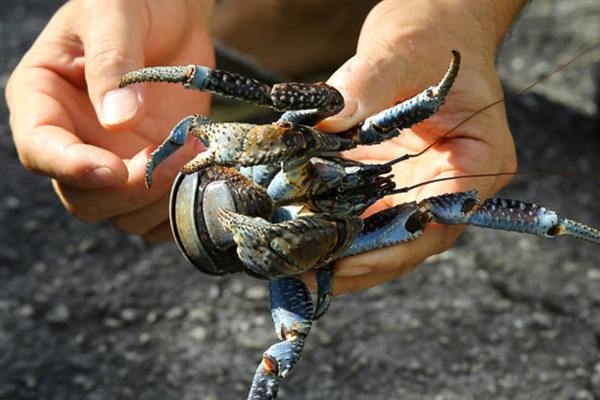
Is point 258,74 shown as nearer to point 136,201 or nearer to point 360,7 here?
point 360,7

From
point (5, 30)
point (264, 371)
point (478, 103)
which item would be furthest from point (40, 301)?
point (5, 30)

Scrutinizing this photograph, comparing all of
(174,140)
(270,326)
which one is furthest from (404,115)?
(270,326)

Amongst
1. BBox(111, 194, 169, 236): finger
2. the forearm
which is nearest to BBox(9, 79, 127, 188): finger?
BBox(111, 194, 169, 236): finger

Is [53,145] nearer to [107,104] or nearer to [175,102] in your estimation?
[107,104]

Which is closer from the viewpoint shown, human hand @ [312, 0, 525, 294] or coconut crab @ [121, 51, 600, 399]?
coconut crab @ [121, 51, 600, 399]

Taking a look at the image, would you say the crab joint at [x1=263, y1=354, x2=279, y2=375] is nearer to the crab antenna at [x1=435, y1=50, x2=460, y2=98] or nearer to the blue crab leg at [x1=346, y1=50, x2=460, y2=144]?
the blue crab leg at [x1=346, y1=50, x2=460, y2=144]

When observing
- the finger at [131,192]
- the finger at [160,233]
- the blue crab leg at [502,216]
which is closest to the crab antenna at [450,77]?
the blue crab leg at [502,216]
